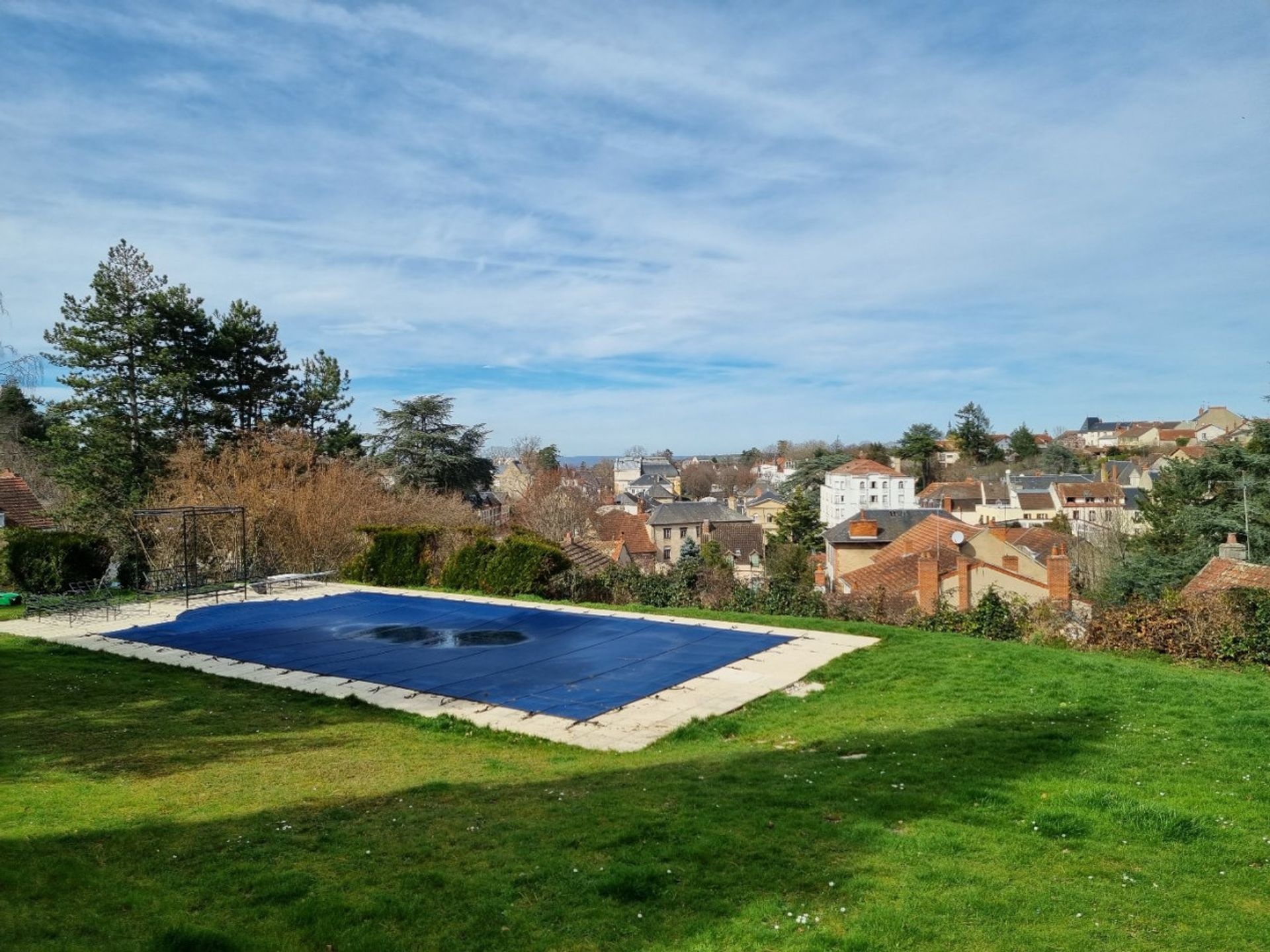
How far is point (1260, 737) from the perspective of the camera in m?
6.41

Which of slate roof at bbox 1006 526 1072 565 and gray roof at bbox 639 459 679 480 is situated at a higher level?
gray roof at bbox 639 459 679 480

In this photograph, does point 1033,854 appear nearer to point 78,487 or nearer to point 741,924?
point 741,924

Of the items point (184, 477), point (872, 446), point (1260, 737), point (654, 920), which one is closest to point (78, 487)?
point (184, 477)

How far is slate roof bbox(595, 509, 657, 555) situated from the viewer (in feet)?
166

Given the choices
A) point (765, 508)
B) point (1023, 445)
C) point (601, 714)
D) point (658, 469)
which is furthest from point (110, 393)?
point (658, 469)

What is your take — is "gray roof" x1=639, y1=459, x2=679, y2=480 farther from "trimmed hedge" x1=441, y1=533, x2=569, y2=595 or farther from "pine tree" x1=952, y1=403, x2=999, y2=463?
"trimmed hedge" x1=441, y1=533, x2=569, y2=595

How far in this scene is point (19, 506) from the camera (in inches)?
963

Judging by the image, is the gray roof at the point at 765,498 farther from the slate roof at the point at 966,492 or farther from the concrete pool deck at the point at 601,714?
the concrete pool deck at the point at 601,714

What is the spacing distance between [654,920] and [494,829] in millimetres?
1539

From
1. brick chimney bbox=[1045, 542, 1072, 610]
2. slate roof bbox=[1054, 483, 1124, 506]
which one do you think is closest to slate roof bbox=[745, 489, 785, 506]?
slate roof bbox=[1054, 483, 1124, 506]

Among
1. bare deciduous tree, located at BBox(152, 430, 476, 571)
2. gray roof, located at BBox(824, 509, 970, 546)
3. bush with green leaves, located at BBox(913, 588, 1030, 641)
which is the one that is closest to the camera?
bush with green leaves, located at BBox(913, 588, 1030, 641)

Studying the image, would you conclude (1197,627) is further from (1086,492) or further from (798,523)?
(1086,492)

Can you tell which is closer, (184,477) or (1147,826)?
(1147,826)

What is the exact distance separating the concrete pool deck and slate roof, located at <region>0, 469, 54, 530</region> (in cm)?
1221
